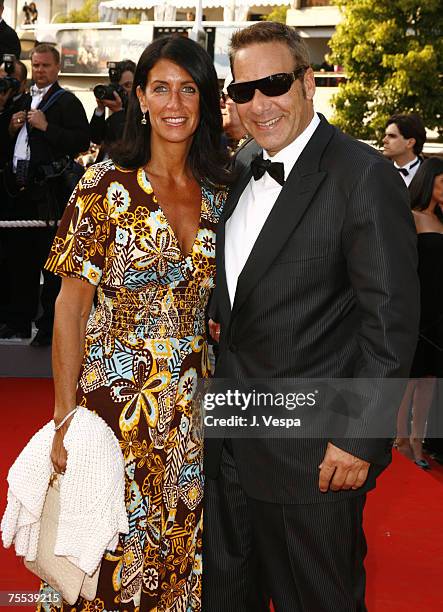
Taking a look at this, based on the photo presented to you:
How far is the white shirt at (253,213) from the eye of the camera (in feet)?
7.94

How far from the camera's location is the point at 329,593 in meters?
2.37

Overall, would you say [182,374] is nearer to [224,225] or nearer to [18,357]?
[224,225]

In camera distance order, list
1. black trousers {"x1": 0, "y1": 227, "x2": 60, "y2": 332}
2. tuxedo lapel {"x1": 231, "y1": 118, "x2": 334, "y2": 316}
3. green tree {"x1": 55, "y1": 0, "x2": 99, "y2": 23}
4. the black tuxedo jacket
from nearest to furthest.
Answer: the black tuxedo jacket, tuxedo lapel {"x1": 231, "y1": 118, "x2": 334, "y2": 316}, black trousers {"x1": 0, "y1": 227, "x2": 60, "y2": 332}, green tree {"x1": 55, "y1": 0, "x2": 99, "y2": 23}

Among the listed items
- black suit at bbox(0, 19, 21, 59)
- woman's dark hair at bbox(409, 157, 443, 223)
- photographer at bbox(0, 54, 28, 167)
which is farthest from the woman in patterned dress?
black suit at bbox(0, 19, 21, 59)

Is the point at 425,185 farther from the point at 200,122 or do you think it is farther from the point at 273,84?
the point at 273,84

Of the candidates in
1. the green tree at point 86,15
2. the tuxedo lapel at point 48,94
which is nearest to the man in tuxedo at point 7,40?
the tuxedo lapel at point 48,94

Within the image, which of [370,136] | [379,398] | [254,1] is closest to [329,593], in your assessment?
[379,398]

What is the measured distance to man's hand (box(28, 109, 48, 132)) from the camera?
19.5 ft

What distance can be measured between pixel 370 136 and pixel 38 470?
19.2 m

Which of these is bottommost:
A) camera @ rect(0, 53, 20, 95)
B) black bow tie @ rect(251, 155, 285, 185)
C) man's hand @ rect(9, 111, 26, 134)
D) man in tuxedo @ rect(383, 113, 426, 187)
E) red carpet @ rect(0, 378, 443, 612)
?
red carpet @ rect(0, 378, 443, 612)

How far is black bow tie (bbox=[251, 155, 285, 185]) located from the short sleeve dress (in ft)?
0.83

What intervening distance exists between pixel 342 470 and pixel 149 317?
0.68 m

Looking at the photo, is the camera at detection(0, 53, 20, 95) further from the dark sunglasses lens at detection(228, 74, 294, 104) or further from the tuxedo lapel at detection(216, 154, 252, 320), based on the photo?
the dark sunglasses lens at detection(228, 74, 294, 104)

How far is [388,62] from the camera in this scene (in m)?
20.5
